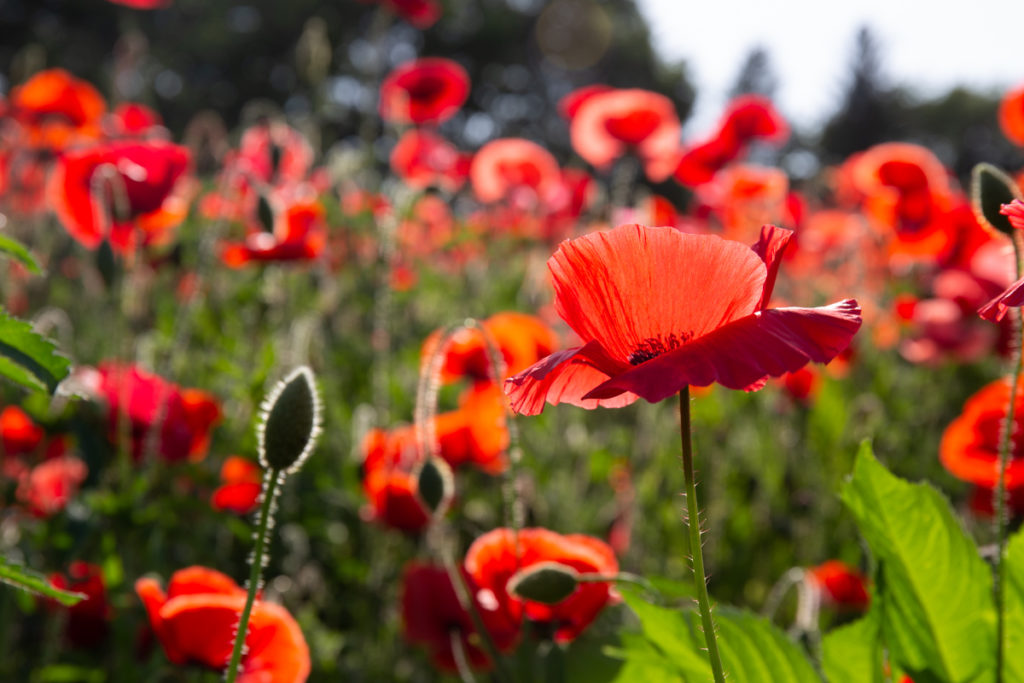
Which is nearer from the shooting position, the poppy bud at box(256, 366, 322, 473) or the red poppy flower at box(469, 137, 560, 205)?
the poppy bud at box(256, 366, 322, 473)

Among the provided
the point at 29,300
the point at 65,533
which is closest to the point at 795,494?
the point at 65,533

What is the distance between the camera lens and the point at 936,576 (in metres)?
0.82

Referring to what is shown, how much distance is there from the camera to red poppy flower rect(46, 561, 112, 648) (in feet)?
4.21

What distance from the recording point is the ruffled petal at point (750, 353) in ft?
1.67

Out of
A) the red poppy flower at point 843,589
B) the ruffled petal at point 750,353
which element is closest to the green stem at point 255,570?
the ruffled petal at point 750,353

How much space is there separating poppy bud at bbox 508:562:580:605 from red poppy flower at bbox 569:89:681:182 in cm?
233

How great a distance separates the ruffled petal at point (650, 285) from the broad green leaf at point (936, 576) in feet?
0.93

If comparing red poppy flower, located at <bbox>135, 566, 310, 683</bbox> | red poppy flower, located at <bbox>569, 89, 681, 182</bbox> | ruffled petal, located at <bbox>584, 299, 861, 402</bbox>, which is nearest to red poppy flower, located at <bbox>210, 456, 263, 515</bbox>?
red poppy flower, located at <bbox>135, 566, 310, 683</bbox>

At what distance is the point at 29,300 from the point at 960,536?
2854 mm

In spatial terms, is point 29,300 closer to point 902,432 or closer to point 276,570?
point 276,570

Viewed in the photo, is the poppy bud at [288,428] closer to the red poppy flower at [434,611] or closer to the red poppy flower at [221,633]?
the red poppy flower at [221,633]

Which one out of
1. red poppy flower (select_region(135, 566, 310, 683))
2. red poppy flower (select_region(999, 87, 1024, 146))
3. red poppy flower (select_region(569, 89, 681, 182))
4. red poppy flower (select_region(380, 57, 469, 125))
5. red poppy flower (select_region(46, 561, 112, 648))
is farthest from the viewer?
red poppy flower (select_region(380, 57, 469, 125))

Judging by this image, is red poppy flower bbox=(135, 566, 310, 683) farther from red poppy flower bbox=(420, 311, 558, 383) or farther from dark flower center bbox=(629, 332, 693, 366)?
red poppy flower bbox=(420, 311, 558, 383)

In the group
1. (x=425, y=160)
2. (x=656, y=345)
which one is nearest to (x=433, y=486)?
(x=656, y=345)
